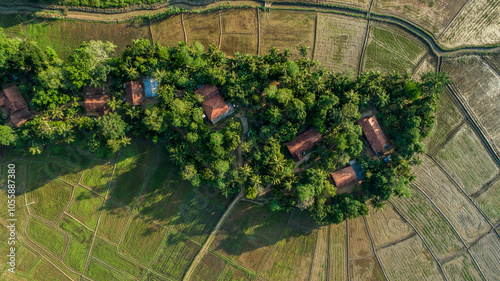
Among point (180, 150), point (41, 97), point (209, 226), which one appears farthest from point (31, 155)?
point (209, 226)

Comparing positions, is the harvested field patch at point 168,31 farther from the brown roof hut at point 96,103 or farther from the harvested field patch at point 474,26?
the harvested field patch at point 474,26

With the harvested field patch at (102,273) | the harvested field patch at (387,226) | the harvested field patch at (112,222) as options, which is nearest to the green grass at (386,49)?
the harvested field patch at (387,226)

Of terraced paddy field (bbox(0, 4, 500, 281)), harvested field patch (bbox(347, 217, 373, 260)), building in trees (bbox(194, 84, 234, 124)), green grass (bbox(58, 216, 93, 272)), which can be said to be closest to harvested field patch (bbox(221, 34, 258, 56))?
terraced paddy field (bbox(0, 4, 500, 281))

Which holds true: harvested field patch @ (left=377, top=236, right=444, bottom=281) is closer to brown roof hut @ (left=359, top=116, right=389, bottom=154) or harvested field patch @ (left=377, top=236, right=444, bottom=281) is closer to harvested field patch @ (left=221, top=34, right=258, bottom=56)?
brown roof hut @ (left=359, top=116, right=389, bottom=154)

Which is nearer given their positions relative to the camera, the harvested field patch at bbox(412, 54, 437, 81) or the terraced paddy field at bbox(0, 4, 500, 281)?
the terraced paddy field at bbox(0, 4, 500, 281)

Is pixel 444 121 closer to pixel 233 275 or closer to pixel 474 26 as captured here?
pixel 474 26

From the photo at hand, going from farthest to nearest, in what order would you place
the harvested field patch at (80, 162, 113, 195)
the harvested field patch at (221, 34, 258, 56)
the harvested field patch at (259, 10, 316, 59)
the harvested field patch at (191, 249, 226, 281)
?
1. the harvested field patch at (191, 249, 226, 281)
2. the harvested field patch at (80, 162, 113, 195)
3. the harvested field patch at (259, 10, 316, 59)
4. the harvested field patch at (221, 34, 258, 56)

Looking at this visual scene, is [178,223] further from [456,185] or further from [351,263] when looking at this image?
[456,185]
